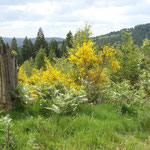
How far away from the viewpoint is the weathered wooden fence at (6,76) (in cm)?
358

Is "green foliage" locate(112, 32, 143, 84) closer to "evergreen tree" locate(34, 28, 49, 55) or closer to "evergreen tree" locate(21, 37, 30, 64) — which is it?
"evergreen tree" locate(34, 28, 49, 55)

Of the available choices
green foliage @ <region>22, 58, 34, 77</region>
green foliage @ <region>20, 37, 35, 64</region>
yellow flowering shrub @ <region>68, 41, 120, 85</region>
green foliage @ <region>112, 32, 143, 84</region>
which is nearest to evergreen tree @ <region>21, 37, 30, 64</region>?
green foliage @ <region>20, 37, 35, 64</region>

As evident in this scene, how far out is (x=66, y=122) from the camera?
312 centimetres

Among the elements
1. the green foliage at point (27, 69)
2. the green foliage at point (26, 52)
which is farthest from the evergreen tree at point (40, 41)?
the green foliage at point (27, 69)

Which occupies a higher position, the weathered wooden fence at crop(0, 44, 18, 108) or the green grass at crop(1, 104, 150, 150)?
the weathered wooden fence at crop(0, 44, 18, 108)

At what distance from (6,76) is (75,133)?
2122 millimetres

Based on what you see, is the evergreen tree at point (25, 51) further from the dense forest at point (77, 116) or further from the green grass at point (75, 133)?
the green grass at point (75, 133)

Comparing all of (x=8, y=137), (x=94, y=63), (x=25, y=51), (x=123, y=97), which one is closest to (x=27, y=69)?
(x=25, y=51)

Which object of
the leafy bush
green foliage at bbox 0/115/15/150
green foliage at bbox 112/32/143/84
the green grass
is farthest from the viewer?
green foliage at bbox 112/32/143/84

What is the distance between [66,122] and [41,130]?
58 centimetres

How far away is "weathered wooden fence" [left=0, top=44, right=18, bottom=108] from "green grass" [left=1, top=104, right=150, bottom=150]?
1.05 ft

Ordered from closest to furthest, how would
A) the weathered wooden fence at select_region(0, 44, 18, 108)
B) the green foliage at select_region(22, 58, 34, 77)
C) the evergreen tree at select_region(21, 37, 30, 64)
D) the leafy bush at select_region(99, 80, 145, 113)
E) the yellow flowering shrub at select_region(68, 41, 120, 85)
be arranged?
the weathered wooden fence at select_region(0, 44, 18, 108), the leafy bush at select_region(99, 80, 145, 113), the yellow flowering shrub at select_region(68, 41, 120, 85), the green foliage at select_region(22, 58, 34, 77), the evergreen tree at select_region(21, 37, 30, 64)

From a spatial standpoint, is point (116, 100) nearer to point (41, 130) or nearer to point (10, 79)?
point (41, 130)

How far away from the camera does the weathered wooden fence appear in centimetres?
358
